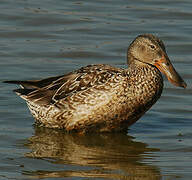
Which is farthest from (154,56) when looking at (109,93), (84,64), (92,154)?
→ (84,64)

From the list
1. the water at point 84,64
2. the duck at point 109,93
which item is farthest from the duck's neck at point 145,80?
the water at point 84,64

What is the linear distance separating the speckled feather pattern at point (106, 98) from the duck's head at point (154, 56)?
0.38ft

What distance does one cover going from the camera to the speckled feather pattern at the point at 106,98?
9055 millimetres

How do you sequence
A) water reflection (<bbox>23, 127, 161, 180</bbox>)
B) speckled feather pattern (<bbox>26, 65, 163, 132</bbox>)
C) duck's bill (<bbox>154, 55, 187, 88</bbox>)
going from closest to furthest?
water reflection (<bbox>23, 127, 161, 180</bbox>) < speckled feather pattern (<bbox>26, 65, 163, 132</bbox>) < duck's bill (<bbox>154, 55, 187, 88</bbox>)

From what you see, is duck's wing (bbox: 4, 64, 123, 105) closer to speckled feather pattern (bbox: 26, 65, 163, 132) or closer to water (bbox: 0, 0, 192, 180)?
speckled feather pattern (bbox: 26, 65, 163, 132)

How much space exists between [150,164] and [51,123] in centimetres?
199

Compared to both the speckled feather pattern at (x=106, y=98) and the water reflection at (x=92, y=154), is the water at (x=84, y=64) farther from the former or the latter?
the speckled feather pattern at (x=106, y=98)

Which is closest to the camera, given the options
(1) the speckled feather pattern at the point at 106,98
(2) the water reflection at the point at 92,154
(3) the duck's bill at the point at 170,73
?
(2) the water reflection at the point at 92,154

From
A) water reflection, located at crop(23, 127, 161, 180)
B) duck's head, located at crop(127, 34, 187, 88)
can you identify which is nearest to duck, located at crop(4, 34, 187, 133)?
duck's head, located at crop(127, 34, 187, 88)

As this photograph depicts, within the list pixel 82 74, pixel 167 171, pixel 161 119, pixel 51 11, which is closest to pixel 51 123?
pixel 82 74

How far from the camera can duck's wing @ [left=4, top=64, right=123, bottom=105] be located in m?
9.26

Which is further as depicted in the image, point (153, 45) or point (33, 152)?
point (153, 45)

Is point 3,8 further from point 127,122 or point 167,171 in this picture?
point 167,171

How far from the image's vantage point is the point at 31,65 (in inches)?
464
